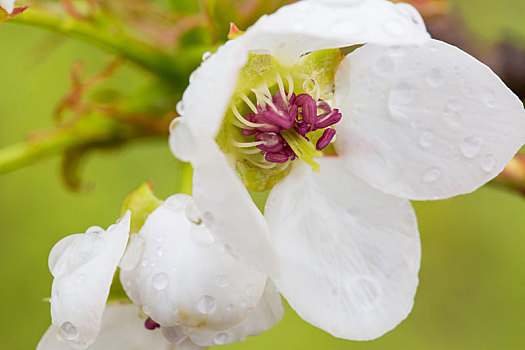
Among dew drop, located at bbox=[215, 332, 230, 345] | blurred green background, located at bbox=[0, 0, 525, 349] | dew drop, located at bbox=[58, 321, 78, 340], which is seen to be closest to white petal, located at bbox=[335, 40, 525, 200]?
dew drop, located at bbox=[215, 332, 230, 345]

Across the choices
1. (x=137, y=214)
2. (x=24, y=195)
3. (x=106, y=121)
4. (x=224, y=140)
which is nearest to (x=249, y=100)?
(x=224, y=140)

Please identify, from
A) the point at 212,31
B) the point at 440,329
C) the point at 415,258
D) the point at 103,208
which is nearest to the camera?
the point at 415,258

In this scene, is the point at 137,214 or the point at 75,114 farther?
the point at 75,114

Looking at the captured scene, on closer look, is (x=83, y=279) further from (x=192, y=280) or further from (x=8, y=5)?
(x=8, y=5)

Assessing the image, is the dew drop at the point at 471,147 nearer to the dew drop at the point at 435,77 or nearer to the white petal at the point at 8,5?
the dew drop at the point at 435,77

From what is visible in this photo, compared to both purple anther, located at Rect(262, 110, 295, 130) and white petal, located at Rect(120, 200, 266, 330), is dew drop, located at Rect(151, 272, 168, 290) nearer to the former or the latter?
white petal, located at Rect(120, 200, 266, 330)

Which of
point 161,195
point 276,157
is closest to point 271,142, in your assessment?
point 276,157

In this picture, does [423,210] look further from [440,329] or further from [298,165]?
[298,165]
